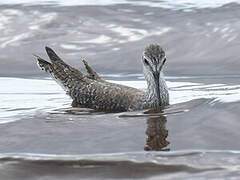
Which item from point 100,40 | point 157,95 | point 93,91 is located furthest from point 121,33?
point 157,95

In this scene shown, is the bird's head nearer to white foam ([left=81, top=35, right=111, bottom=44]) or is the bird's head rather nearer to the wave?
the wave

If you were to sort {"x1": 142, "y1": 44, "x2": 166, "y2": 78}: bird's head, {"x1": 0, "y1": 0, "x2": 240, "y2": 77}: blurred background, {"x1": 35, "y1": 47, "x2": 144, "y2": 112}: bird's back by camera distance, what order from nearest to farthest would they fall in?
{"x1": 142, "y1": 44, "x2": 166, "y2": 78}: bird's head, {"x1": 35, "y1": 47, "x2": 144, "y2": 112}: bird's back, {"x1": 0, "y1": 0, "x2": 240, "y2": 77}: blurred background

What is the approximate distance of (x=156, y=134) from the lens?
1030 cm

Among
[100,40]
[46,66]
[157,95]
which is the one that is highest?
[100,40]

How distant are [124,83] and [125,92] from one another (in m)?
2.17

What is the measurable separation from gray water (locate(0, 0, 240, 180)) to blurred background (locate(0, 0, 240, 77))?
2 centimetres

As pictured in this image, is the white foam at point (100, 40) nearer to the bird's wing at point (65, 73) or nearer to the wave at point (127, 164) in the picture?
the bird's wing at point (65, 73)

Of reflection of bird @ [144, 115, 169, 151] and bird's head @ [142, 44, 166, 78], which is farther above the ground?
bird's head @ [142, 44, 166, 78]

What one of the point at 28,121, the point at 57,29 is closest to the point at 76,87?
the point at 28,121

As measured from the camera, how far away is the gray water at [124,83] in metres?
8.65

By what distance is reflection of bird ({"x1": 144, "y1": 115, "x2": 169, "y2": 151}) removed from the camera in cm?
966

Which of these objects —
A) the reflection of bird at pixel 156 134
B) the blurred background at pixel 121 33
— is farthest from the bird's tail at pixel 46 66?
the reflection of bird at pixel 156 134

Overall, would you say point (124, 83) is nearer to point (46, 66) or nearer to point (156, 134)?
point (46, 66)

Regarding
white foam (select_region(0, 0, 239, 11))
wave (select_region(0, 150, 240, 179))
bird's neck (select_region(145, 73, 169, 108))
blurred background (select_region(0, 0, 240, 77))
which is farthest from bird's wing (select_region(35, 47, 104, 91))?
white foam (select_region(0, 0, 239, 11))
